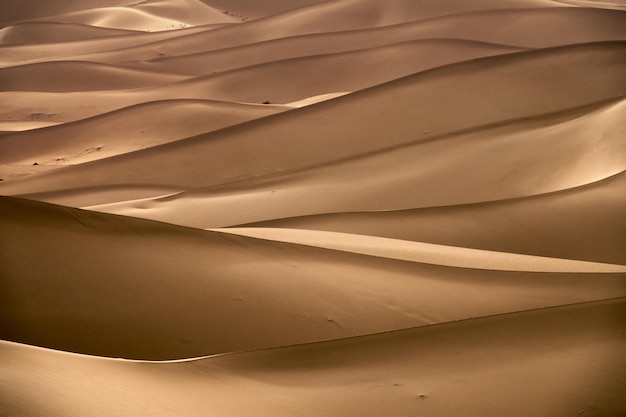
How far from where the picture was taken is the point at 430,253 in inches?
140

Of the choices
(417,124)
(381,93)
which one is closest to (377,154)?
(417,124)

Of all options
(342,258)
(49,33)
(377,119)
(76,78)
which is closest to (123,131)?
(377,119)

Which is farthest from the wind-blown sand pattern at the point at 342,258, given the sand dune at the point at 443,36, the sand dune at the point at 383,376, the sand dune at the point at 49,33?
the sand dune at the point at 49,33

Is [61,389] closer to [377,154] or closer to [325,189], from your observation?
[325,189]

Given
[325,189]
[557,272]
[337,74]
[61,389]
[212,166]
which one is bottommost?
[61,389]

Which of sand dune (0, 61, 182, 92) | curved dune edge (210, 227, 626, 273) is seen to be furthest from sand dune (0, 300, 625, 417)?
sand dune (0, 61, 182, 92)

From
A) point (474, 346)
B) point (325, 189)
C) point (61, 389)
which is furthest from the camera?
point (325, 189)

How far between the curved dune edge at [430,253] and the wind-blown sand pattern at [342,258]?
0.07 feet

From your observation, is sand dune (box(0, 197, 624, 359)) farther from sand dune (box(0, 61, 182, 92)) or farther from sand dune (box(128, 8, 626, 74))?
sand dune (box(0, 61, 182, 92))

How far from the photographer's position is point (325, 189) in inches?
233

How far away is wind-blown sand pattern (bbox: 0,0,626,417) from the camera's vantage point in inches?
83.1

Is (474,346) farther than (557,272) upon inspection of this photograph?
No

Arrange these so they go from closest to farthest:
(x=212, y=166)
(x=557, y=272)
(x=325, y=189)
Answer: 1. (x=557, y=272)
2. (x=325, y=189)
3. (x=212, y=166)

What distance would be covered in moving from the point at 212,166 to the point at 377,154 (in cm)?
207
